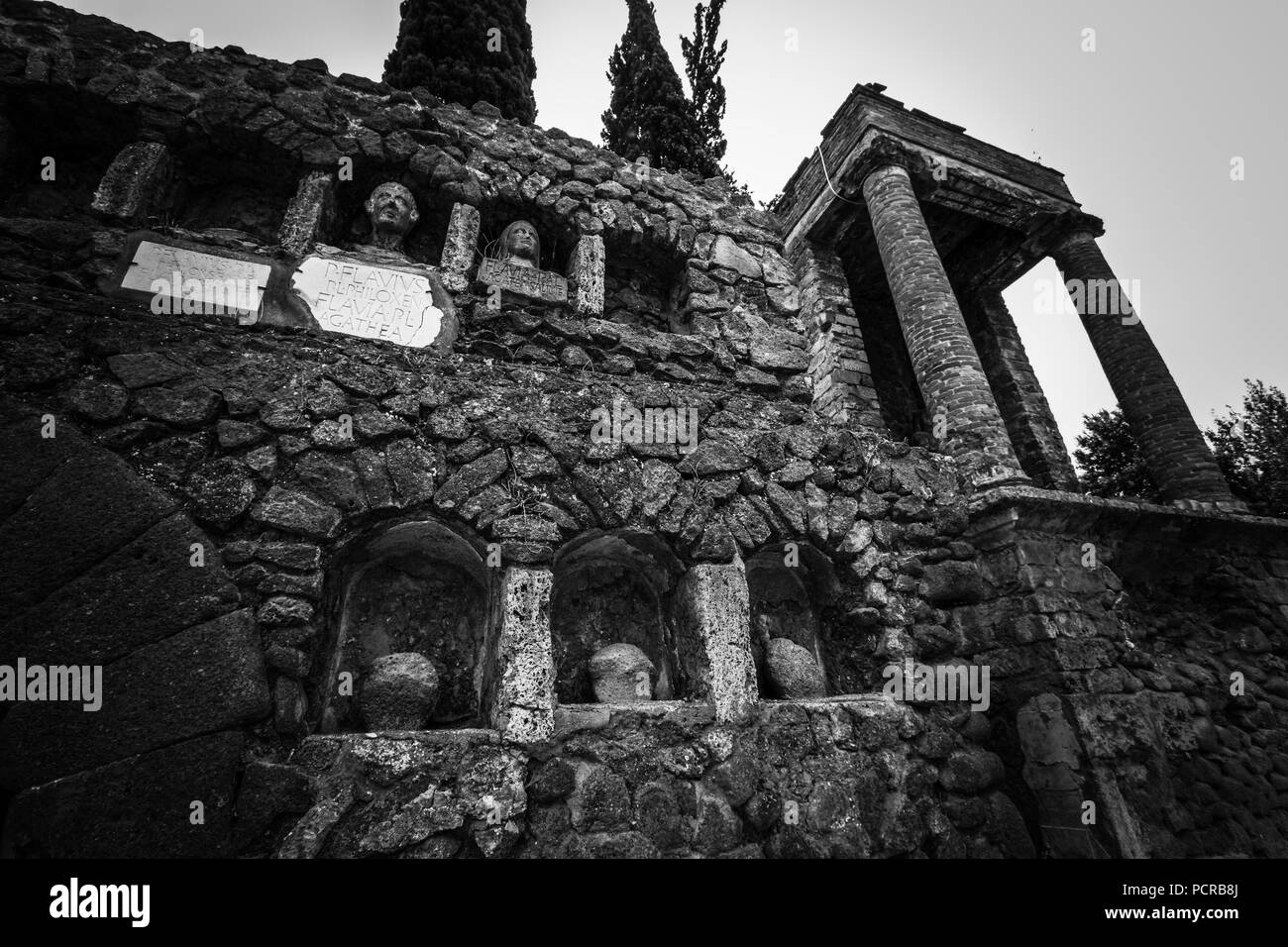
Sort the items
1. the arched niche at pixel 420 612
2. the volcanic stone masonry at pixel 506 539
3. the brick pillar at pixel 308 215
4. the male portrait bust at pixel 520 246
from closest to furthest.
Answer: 1. the volcanic stone masonry at pixel 506 539
2. the arched niche at pixel 420 612
3. the brick pillar at pixel 308 215
4. the male portrait bust at pixel 520 246

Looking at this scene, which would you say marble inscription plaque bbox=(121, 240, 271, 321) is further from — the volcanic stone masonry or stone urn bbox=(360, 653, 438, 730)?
stone urn bbox=(360, 653, 438, 730)

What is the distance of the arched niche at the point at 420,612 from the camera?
9.16ft

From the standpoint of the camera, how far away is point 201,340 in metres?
2.92

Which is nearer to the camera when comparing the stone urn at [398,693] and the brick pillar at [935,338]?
the stone urn at [398,693]

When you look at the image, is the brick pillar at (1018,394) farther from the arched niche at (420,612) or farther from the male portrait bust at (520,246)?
the arched niche at (420,612)

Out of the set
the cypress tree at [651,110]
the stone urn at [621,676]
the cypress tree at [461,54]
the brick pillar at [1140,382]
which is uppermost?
the cypress tree at [651,110]

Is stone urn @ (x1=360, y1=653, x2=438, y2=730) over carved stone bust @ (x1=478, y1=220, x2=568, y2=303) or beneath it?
beneath

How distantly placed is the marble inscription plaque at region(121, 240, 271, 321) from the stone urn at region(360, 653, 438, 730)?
7.66 feet

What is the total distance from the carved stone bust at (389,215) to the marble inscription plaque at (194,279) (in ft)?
2.85

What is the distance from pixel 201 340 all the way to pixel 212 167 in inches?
75.7

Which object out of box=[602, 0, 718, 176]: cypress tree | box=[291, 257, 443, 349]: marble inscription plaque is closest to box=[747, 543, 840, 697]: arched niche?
box=[291, 257, 443, 349]: marble inscription plaque

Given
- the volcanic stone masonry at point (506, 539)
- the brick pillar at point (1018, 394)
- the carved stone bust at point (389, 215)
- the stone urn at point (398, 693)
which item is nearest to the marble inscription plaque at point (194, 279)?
the volcanic stone masonry at point (506, 539)

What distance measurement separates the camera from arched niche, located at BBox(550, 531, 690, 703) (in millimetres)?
3191

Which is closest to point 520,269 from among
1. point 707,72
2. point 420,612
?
point 420,612
